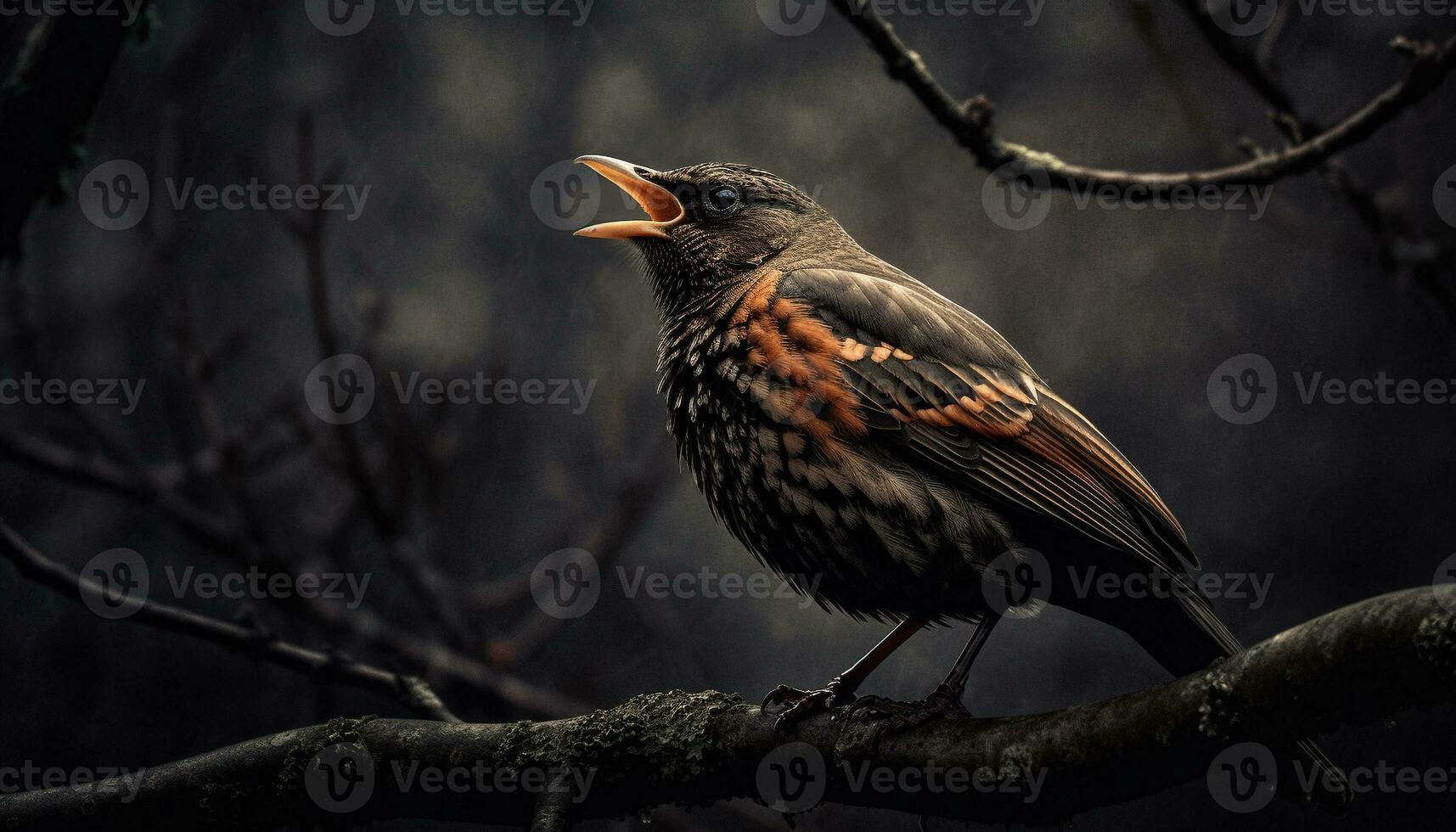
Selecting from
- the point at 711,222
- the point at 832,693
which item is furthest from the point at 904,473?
the point at 711,222

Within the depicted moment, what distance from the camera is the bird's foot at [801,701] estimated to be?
8.23ft

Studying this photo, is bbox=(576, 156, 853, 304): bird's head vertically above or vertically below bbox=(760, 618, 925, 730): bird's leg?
above

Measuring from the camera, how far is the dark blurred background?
4.64 metres

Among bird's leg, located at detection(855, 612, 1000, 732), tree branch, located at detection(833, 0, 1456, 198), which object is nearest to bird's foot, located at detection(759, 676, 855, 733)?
bird's leg, located at detection(855, 612, 1000, 732)

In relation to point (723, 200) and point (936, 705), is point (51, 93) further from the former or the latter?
point (936, 705)

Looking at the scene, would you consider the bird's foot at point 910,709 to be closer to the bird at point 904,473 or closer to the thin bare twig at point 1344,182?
the bird at point 904,473

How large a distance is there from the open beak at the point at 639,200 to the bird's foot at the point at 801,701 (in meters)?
1.54

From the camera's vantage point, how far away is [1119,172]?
271 cm

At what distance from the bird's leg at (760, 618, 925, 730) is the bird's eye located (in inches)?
59.5

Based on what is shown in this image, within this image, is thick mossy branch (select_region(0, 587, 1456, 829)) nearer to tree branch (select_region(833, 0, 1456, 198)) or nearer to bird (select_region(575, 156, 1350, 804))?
bird (select_region(575, 156, 1350, 804))

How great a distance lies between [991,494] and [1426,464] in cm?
339

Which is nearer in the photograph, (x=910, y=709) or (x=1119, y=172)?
(x=910, y=709)

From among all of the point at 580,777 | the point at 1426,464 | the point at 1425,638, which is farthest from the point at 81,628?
the point at 1426,464

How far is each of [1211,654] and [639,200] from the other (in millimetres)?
2300
